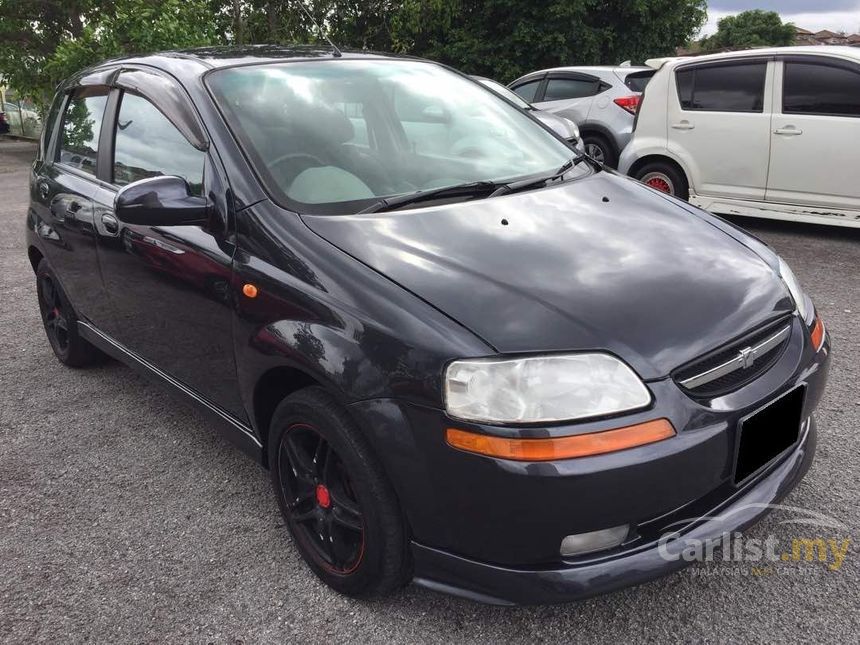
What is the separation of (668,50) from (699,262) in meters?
22.6

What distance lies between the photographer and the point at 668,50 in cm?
2242

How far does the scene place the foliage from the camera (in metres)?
17.4

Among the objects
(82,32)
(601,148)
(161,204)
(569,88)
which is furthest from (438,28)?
(161,204)

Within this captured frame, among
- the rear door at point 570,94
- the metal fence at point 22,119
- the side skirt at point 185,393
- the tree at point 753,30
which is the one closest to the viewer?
the side skirt at point 185,393

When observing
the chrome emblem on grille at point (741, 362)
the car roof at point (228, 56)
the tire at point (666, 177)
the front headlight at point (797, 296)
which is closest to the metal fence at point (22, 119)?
the tire at point (666, 177)

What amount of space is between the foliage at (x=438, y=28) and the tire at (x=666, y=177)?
10292mm

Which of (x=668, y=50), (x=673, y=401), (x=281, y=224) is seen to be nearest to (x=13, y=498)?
(x=281, y=224)

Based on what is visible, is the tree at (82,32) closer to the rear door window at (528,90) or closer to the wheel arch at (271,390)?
the rear door window at (528,90)

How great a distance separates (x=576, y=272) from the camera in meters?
2.05

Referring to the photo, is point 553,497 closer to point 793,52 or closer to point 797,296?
point 797,296

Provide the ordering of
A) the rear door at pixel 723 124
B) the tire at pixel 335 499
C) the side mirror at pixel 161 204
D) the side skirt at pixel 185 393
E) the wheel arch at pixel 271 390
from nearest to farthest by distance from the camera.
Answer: the tire at pixel 335 499, the wheel arch at pixel 271 390, the side mirror at pixel 161 204, the side skirt at pixel 185 393, the rear door at pixel 723 124

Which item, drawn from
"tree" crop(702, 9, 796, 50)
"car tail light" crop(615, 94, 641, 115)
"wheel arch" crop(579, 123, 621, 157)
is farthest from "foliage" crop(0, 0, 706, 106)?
"tree" crop(702, 9, 796, 50)

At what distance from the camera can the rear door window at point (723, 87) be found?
6.27 metres

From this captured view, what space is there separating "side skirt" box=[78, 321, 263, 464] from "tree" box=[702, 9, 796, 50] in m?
65.3
